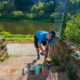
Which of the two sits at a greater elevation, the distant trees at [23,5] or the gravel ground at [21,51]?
the distant trees at [23,5]

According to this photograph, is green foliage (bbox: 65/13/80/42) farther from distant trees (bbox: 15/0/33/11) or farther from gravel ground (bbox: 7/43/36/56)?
distant trees (bbox: 15/0/33/11)

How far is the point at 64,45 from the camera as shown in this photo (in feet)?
10.2

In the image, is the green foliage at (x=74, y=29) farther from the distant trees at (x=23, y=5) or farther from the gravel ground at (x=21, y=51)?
the distant trees at (x=23, y=5)

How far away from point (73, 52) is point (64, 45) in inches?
21.1

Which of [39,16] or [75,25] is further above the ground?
[75,25]

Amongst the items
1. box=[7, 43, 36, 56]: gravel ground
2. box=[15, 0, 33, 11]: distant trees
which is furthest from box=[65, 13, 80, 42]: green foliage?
box=[15, 0, 33, 11]: distant trees

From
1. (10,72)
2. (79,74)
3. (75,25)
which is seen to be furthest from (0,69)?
(75,25)

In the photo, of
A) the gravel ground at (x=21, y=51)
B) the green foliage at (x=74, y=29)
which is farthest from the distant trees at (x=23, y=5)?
the green foliage at (x=74, y=29)

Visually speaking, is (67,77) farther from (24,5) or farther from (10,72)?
(24,5)

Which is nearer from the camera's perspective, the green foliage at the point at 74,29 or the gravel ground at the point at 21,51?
the green foliage at the point at 74,29

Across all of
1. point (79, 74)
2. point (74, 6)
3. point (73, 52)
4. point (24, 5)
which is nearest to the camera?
point (79, 74)

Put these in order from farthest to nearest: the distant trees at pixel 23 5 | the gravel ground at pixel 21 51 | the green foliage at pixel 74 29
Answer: the distant trees at pixel 23 5, the gravel ground at pixel 21 51, the green foliage at pixel 74 29

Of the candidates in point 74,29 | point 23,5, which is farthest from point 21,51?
point 23,5

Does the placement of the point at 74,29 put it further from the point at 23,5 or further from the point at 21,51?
the point at 23,5
